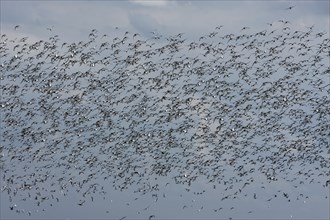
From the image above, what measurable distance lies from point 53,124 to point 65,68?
44.6 ft

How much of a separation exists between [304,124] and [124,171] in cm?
2522

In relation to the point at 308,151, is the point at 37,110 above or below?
above

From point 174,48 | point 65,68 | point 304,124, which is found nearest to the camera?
point 174,48

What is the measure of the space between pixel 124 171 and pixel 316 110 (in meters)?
27.3

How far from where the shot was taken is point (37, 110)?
10125cm

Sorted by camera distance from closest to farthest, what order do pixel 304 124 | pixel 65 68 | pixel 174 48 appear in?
pixel 174 48 → pixel 65 68 → pixel 304 124

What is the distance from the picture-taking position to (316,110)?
318 feet

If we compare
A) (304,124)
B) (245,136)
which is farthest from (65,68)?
(304,124)

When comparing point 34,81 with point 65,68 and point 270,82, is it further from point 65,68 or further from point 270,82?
point 270,82

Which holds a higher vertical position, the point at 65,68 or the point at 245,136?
the point at 65,68

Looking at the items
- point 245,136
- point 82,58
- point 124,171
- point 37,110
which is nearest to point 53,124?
point 37,110

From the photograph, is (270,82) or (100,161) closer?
(270,82)

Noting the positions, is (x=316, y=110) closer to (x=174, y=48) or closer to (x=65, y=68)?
(x=174, y=48)

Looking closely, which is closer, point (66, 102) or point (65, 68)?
point (65, 68)
